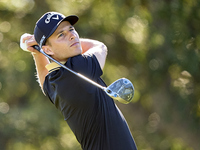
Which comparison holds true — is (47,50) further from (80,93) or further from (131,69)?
(131,69)

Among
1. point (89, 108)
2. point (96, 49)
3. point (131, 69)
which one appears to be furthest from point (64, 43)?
point (131, 69)

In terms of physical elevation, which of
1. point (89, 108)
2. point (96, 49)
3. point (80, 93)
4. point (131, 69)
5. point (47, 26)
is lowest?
point (89, 108)

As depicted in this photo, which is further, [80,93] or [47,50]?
[47,50]

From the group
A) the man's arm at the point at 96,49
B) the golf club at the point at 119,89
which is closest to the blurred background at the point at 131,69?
the man's arm at the point at 96,49

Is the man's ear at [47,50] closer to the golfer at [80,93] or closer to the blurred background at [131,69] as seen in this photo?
the golfer at [80,93]

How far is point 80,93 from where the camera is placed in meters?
3.48

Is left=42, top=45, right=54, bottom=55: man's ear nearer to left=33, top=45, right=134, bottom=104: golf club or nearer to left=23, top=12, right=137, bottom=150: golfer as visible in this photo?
left=23, top=12, right=137, bottom=150: golfer

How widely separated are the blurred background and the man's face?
5992 mm

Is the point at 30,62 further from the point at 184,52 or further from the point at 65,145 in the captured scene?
the point at 184,52

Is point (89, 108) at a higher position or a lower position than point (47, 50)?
lower

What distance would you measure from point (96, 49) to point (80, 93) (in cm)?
51

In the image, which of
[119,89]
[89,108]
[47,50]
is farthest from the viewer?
[47,50]

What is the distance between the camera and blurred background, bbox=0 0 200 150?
978cm

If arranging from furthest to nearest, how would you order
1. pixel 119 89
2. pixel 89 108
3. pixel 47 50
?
pixel 47 50, pixel 89 108, pixel 119 89
